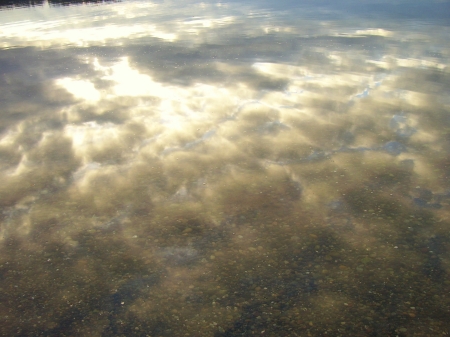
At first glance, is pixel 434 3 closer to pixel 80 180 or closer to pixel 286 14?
pixel 286 14

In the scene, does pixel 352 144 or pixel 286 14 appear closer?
pixel 352 144

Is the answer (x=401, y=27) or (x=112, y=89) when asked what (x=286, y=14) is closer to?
(x=401, y=27)

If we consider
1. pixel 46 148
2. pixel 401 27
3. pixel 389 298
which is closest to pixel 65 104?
pixel 46 148

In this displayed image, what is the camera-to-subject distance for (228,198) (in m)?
5.75

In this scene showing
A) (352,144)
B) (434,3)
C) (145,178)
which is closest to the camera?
(145,178)

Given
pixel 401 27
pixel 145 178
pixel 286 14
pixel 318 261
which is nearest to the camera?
pixel 318 261

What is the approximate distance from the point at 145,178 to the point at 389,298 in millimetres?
3662

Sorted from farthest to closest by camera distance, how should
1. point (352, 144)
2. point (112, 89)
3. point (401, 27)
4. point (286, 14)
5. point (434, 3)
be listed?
point (434, 3)
point (286, 14)
point (401, 27)
point (112, 89)
point (352, 144)

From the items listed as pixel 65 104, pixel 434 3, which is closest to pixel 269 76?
pixel 65 104

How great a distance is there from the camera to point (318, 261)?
4512 millimetres

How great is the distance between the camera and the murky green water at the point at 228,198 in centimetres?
398

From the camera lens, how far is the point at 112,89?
1059 centimetres

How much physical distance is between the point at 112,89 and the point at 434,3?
21173 mm

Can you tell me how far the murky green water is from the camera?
13.1ft
